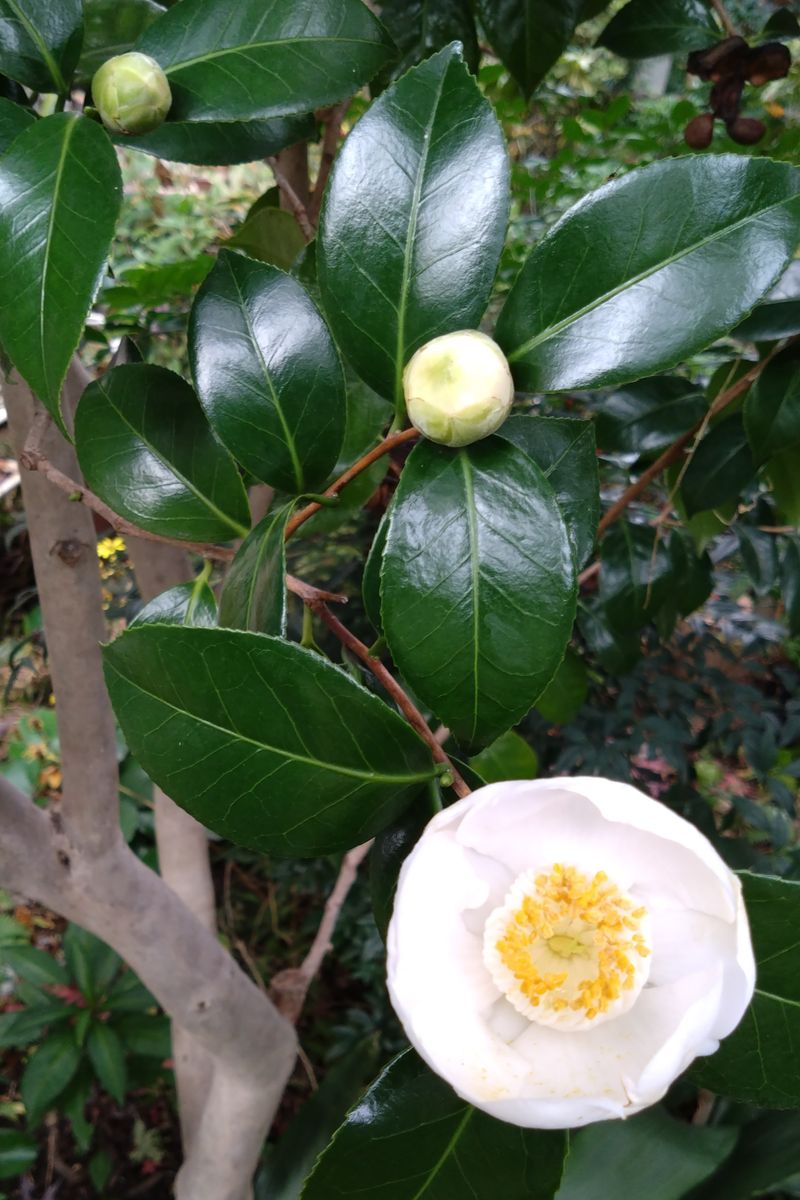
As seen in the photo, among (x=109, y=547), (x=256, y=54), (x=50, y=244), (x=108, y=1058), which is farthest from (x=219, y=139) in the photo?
(x=108, y=1058)

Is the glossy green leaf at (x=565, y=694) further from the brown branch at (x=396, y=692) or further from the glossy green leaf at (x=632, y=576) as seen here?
the brown branch at (x=396, y=692)

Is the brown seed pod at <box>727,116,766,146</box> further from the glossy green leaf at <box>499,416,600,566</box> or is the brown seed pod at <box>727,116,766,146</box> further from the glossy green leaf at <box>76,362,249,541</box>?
the glossy green leaf at <box>76,362,249,541</box>

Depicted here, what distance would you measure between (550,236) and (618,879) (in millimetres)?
292

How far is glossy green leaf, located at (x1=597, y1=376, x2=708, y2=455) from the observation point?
2.68ft

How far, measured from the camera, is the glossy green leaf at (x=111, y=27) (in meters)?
0.51

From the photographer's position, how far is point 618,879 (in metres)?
0.40

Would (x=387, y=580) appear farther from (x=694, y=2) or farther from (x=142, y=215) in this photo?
(x=142, y=215)

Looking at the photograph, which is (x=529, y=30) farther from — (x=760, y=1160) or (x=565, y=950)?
(x=760, y=1160)

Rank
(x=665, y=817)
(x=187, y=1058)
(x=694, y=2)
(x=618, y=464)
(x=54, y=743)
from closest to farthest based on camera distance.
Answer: (x=665, y=817), (x=694, y=2), (x=618, y=464), (x=187, y=1058), (x=54, y=743)

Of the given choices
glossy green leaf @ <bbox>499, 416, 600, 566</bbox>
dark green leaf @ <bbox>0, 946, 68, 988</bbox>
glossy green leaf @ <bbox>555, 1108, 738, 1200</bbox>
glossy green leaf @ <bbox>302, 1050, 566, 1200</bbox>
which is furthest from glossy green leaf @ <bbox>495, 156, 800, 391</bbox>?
dark green leaf @ <bbox>0, 946, 68, 988</bbox>

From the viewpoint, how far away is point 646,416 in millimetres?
817

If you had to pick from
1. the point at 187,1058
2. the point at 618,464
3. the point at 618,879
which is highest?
the point at 618,879

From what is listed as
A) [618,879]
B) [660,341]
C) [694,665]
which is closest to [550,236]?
[660,341]

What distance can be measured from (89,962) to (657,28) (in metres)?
1.67
